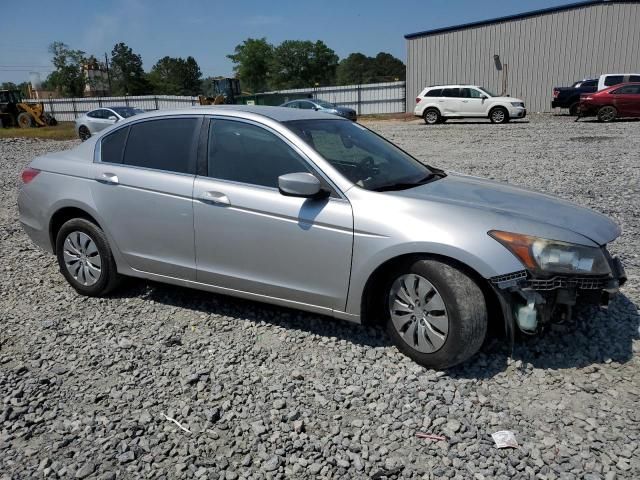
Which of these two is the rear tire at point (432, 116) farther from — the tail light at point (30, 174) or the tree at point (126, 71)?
the tree at point (126, 71)

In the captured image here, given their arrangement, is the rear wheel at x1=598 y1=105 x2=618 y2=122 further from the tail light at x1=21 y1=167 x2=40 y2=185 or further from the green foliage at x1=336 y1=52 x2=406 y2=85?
the green foliage at x1=336 y1=52 x2=406 y2=85

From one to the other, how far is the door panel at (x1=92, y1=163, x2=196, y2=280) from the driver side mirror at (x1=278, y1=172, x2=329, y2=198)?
33.3 inches

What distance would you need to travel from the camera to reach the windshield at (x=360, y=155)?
3.62 metres

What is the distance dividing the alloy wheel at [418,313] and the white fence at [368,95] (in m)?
36.0

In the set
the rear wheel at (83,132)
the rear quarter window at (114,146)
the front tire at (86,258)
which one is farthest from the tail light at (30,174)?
the rear wheel at (83,132)

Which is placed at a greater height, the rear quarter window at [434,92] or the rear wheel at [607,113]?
the rear quarter window at [434,92]

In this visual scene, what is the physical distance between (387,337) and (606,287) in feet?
4.70

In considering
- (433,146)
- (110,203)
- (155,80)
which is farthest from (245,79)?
(110,203)

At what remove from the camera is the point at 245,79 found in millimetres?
100750

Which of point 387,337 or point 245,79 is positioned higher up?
point 245,79

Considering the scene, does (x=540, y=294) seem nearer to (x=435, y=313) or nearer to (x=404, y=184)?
(x=435, y=313)

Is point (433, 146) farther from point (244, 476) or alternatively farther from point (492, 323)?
point (244, 476)

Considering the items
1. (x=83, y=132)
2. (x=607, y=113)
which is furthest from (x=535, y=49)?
(x=83, y=132)

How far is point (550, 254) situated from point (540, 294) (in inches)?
9.3
